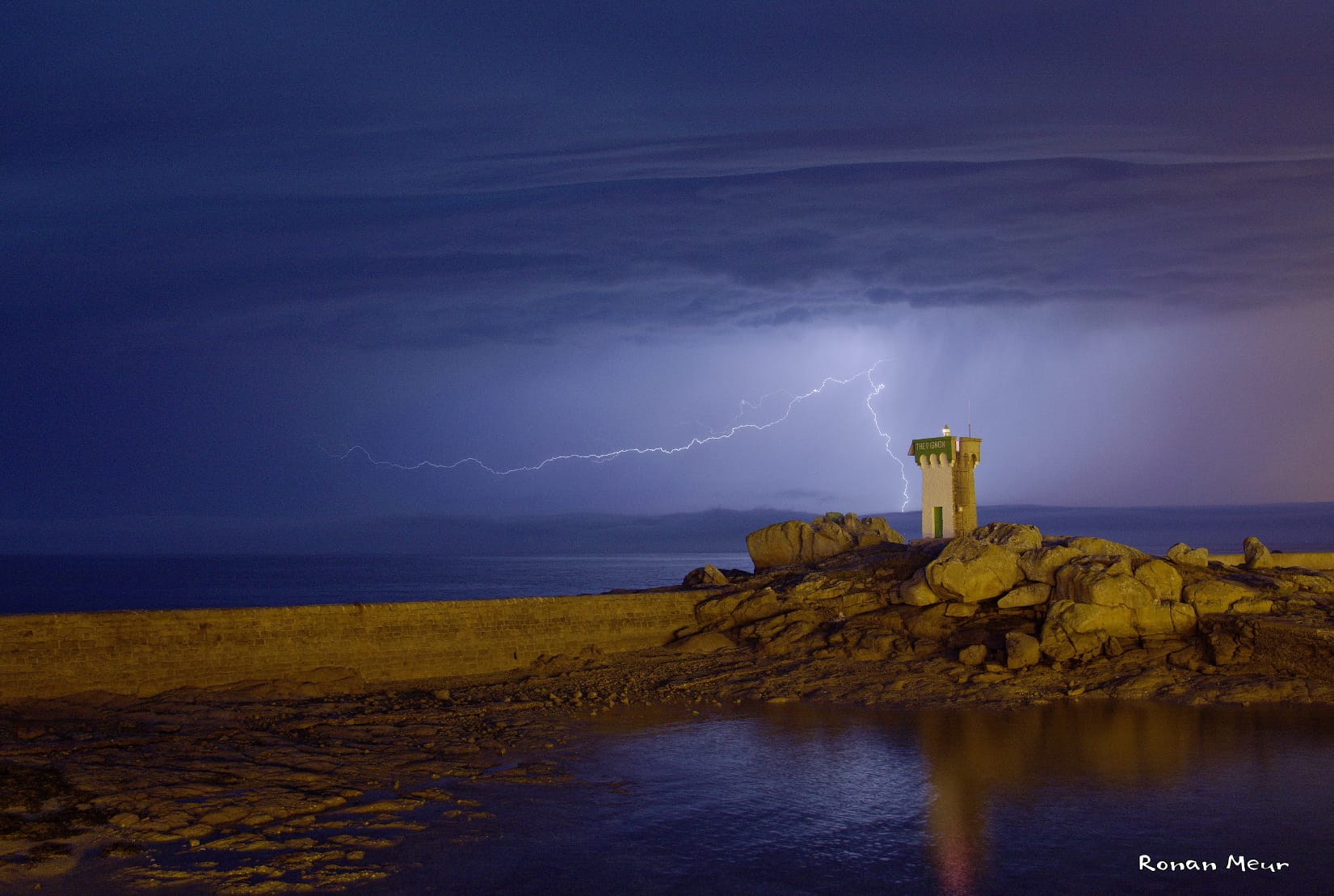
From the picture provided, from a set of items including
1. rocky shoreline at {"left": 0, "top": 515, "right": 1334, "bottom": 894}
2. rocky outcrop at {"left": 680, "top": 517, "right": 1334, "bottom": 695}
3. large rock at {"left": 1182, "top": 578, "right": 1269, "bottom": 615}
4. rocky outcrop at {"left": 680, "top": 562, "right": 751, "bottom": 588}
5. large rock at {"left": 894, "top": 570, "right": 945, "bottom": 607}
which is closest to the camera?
rocky shoreline at {"left": 0, "top": 515, "right": 1334, "bottom": 894}

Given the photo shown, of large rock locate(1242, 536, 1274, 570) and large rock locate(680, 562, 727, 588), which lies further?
large rock locate(680, 562, 727, 588)

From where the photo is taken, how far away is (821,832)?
10.3 m

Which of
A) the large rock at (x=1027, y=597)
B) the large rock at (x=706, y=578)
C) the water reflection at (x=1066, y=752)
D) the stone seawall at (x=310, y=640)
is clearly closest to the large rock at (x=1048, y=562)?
the large rock at (x=1027, y=597)

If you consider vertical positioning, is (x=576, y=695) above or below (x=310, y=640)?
below

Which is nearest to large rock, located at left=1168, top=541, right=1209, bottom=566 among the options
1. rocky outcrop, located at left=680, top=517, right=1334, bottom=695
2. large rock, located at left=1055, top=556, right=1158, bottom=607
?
rocky outcrop, located at left=680, top=517, right=1334, bottom=695

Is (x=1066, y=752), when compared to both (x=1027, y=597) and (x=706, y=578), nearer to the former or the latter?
(x=1027, y=597)

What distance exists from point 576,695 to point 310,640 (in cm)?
476

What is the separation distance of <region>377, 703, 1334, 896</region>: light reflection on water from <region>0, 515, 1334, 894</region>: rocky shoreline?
0.82 m

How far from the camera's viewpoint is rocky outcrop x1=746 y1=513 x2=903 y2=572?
88.3 feet

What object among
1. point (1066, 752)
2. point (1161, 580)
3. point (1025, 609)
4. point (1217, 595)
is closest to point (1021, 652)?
point (1025, 609)

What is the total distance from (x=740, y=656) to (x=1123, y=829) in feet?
33.8

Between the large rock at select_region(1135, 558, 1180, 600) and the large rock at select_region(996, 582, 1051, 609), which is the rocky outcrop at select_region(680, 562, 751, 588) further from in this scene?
the large rock at select_region(1135, 558, 1180, 600)

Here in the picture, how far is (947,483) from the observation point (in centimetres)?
3319

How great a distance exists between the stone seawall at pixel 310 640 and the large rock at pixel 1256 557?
11.9 metres
